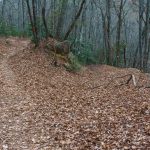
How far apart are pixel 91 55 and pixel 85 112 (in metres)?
20.5

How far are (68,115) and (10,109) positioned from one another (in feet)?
7.67

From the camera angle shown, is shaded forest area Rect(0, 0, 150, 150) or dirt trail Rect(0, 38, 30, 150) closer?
shaded forest area Rect(0, 0, 150, 150)

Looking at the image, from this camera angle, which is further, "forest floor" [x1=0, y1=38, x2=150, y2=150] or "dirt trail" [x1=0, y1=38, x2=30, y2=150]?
"dirt trail" [x1=0, y1=38, x2=30, y2=150]

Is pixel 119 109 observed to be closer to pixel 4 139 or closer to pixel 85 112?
pixel 85 112

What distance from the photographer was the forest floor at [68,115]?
9172 mm

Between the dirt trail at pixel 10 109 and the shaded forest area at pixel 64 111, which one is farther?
the dirt trail at pixel 10 109

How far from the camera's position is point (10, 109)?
13281 mm

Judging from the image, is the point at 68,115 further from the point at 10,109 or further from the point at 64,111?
the point at 10,109

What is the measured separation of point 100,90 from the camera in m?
17.1

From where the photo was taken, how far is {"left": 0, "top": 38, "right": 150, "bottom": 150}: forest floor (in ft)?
30.1

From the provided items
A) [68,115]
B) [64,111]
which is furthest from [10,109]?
[68,115]

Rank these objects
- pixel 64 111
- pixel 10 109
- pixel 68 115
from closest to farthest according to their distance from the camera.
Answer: pixel 68 115
pixel 64 111
pixel 10 109

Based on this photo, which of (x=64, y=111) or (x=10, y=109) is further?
(x=10, y=109)

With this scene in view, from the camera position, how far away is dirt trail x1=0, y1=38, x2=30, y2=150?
31.9 ft
